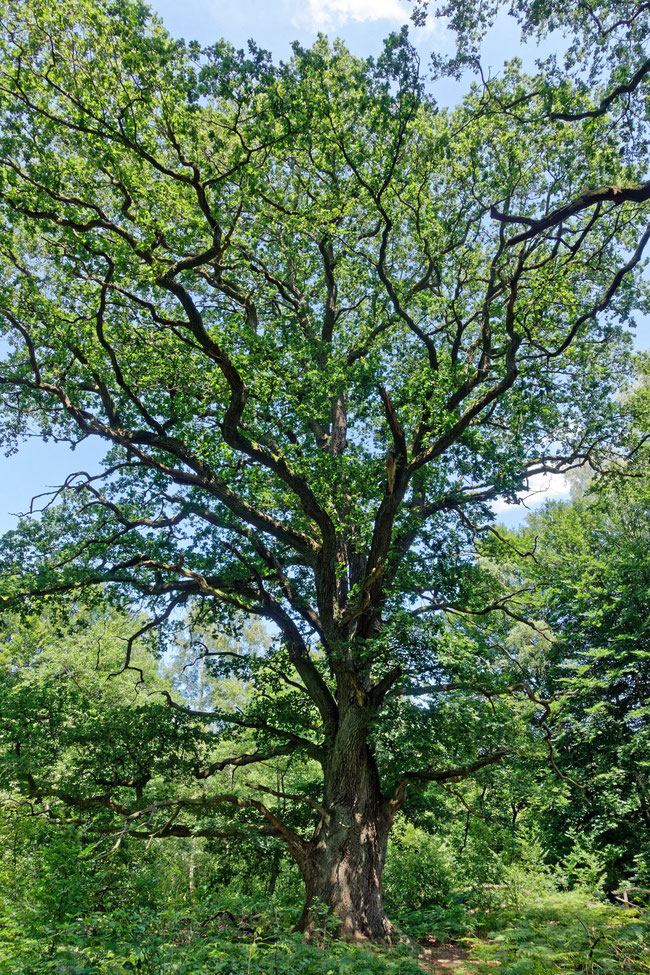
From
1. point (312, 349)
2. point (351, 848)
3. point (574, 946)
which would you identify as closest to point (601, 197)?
point (312, 349)

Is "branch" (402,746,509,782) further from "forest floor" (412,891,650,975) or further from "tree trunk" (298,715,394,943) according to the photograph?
"forest floor" (412,891,650,975)

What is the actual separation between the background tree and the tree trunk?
3cm

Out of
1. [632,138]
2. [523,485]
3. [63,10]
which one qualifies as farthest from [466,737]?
[63,10]

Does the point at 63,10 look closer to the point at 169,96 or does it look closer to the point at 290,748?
the point at 169,96

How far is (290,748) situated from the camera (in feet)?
29.5

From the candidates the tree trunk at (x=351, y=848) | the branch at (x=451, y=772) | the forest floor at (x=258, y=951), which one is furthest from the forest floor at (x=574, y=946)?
the branch at (x=451, y=772)

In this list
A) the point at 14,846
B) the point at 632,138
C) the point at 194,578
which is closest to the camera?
Result: the point at 632,138

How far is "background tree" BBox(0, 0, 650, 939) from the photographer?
265 inches

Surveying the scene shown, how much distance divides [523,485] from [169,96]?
7.55 meters

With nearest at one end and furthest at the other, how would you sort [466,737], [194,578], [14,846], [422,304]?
1. [466,737]
2. [14,846]
3. [194,578]
4. [422,304]

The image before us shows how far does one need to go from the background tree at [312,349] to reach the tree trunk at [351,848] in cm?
3

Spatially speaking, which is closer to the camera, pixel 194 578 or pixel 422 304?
pixel 194 578

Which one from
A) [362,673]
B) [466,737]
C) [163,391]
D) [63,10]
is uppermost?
[63,10]

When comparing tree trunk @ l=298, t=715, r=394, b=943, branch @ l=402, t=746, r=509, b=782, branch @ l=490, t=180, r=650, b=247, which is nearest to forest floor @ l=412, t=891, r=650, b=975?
tree trunk @ l=298, t=715, r=394, b=943
